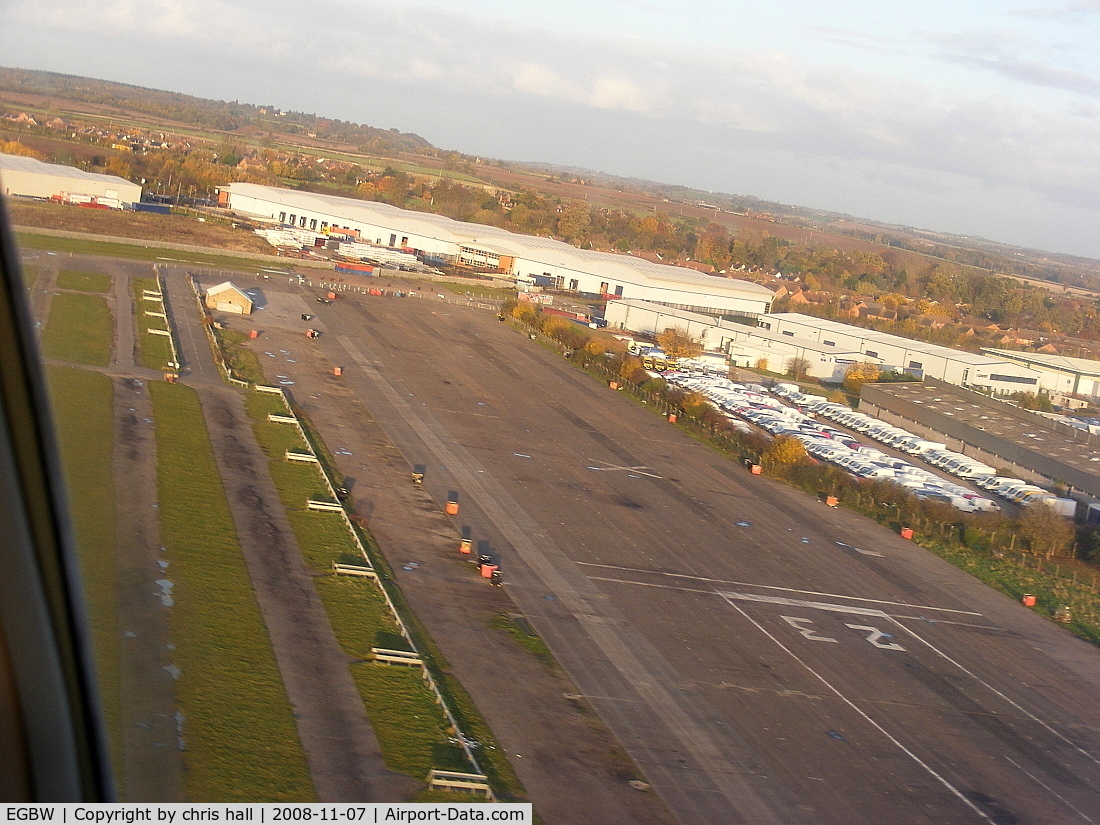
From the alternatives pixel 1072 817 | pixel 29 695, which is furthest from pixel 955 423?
pixel 29 695

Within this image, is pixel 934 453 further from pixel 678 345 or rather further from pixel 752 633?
pixel 752 633

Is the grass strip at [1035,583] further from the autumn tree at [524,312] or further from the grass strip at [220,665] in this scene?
the autumn tree at [524,312]

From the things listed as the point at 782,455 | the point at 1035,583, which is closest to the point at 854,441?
the point at 782,455

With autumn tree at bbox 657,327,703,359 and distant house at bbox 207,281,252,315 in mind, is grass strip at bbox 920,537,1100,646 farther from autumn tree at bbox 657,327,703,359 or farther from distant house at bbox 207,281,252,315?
distant house at bbox 207,281,252,315

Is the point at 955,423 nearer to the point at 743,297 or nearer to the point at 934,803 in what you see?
the point at 934,803

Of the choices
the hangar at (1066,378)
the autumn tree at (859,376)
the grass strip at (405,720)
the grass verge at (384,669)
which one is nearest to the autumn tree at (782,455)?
the grass verge at (384,669)
